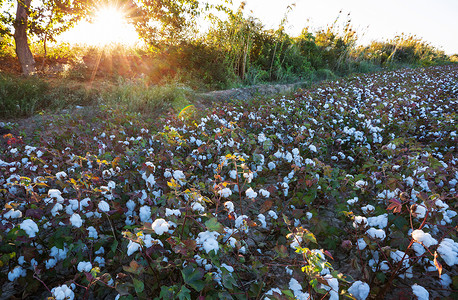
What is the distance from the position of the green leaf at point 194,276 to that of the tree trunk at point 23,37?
10.5 m

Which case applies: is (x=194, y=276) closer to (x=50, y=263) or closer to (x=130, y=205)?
(x=130, y=205)

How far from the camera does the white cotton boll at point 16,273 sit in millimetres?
1413

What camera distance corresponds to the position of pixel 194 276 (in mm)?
1187

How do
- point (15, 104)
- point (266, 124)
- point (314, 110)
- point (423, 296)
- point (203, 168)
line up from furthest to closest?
point (15, 104) → point (314, 110) → point (266, 124) → point (203, 168) → point (423, 296)

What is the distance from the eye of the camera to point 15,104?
220 inches

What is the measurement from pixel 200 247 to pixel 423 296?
3.68ft

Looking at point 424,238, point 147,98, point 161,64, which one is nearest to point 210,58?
point 161,64

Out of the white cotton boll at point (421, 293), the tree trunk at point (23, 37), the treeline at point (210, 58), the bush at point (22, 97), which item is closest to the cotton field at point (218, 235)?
the white cotton boll at point (421, 293)

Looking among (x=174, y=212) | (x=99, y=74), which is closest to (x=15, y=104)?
(x=99, y=74)

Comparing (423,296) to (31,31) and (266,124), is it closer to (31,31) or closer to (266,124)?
(266,124)

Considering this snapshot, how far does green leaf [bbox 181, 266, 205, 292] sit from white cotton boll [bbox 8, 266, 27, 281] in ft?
3.59

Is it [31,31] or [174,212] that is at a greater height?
[31,31]

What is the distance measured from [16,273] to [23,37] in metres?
10.8

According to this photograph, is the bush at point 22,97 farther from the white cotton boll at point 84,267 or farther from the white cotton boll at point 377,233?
the white cotton boll at point 377,233
